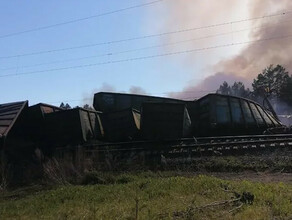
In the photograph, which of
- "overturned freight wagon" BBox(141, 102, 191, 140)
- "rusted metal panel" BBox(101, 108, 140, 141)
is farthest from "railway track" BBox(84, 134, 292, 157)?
"rusted metal panel" BBox(101, 108, 140, 141)

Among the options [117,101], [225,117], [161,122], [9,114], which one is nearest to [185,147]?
[161,122]

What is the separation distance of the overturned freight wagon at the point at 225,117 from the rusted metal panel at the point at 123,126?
3.66 m

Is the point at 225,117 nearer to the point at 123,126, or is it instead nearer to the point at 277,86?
the point at 123,126

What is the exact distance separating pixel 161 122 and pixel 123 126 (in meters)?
2.44

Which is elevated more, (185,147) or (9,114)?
(9,114)

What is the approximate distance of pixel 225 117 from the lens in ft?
71.4

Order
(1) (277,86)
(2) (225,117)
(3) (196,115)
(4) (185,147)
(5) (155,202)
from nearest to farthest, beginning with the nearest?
(5) (155,202) < (4) (185,147) < (2) (225,117) < (3) (196,115) < (1) (277,86)

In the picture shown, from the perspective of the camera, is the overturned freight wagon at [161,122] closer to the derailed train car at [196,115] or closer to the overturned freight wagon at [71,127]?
the derailed train car at [196,115]

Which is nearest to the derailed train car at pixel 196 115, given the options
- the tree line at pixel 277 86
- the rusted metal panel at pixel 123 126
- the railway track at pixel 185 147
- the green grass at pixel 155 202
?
the rusted metal panel at pixel 123 126

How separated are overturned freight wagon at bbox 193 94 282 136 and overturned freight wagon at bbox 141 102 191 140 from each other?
2.67 metres

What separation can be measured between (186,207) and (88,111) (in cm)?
1426

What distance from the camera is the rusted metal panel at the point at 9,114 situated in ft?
57.4

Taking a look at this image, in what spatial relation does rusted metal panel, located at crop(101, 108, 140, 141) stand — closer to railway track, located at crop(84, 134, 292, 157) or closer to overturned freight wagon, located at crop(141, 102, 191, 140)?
overturned freight wagon, located at crop(141, 102, 191, 140)

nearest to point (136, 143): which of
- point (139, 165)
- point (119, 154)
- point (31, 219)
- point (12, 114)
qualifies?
point (119, 154)
